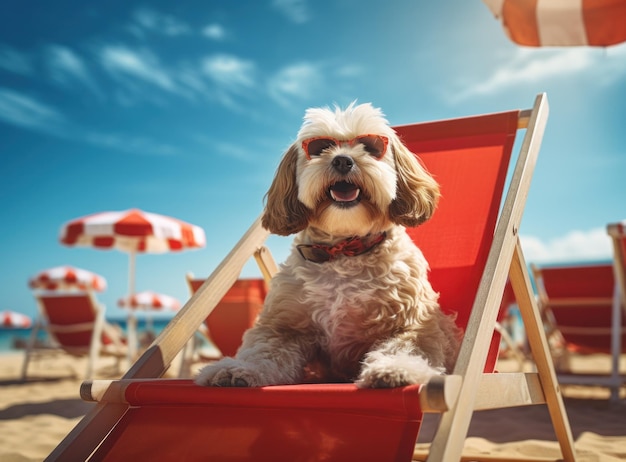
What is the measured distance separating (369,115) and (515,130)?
1032 mm

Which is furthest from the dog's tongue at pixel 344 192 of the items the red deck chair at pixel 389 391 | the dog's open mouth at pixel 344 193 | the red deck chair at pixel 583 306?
the red deck chair at pixel 583 306

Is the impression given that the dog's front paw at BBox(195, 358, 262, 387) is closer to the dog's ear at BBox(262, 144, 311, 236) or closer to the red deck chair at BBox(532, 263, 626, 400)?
the dog's ear at BBox(262, 144, 311, 236)

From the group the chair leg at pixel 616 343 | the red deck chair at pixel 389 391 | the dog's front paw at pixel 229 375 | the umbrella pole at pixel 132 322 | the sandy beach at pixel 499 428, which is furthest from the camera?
the umbrella pole at pixel 132 322

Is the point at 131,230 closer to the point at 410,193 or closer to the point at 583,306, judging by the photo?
the point at 583,306

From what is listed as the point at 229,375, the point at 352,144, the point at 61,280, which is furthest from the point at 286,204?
the point at 61,280

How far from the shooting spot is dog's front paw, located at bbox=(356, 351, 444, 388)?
1839 mm

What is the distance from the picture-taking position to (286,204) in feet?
8.61

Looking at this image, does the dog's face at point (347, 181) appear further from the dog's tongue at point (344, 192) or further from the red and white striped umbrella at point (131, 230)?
the red and white striped umbrella at point (131, 230)

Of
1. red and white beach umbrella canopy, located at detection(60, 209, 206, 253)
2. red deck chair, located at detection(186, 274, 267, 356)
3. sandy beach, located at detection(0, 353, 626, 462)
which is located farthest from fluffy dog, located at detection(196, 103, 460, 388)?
red and white beach umbrella canopy, located at detection(60, 209, 206, 253)

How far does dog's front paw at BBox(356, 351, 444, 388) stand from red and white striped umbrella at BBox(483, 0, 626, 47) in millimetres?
3221

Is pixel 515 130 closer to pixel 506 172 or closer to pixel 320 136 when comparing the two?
pixel 506 172

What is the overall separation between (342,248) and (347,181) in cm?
30

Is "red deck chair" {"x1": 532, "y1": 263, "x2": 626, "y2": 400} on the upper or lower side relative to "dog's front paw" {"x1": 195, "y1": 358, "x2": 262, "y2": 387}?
upper

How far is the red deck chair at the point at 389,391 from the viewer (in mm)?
1761
